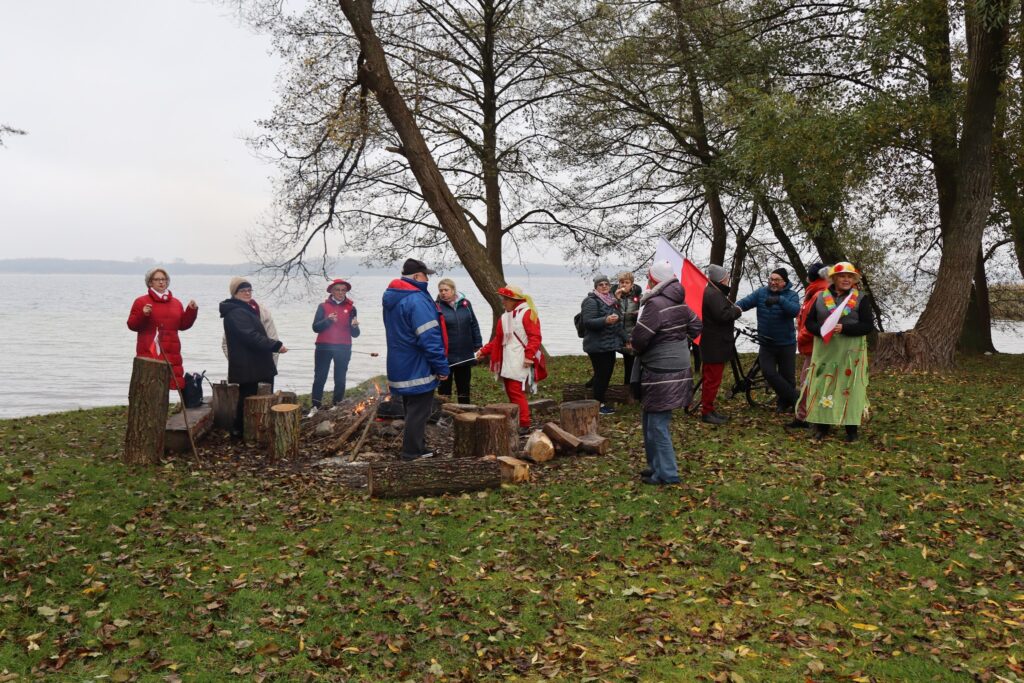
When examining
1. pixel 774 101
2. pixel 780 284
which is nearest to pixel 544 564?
pixel 780 284

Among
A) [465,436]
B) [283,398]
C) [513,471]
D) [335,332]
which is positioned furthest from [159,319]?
[513,471]

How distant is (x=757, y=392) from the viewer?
43.2 feet

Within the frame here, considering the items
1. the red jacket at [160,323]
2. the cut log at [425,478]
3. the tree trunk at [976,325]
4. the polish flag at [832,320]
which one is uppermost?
the tree trunk at [976,325]

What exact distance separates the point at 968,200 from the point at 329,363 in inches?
471

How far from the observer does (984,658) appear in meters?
5.08

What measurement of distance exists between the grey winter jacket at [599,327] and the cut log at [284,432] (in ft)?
13.5

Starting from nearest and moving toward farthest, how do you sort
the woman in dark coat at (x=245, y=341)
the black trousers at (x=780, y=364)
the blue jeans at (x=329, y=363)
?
the woman in dark coat at (x=245, y=341) < the black trousers at (x=780, y=364) < the blue jeans at (x=329, y=363)

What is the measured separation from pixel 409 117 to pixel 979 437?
35.0ft

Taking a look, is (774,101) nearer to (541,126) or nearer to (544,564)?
(541,126)

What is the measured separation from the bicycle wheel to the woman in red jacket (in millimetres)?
7601

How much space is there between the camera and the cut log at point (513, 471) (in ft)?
27.8

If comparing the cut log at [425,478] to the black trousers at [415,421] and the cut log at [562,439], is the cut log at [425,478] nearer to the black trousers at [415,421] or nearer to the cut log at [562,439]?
the black trousers at [415,421]

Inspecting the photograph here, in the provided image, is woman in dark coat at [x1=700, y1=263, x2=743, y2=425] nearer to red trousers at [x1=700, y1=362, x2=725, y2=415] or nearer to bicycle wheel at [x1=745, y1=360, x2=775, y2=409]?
red trousers at [x1=700, y1=362, x2=725, y2=415]

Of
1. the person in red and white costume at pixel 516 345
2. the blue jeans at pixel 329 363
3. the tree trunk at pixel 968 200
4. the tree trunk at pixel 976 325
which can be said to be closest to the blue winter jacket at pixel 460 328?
the person in red and white costume at pixel 516 345
